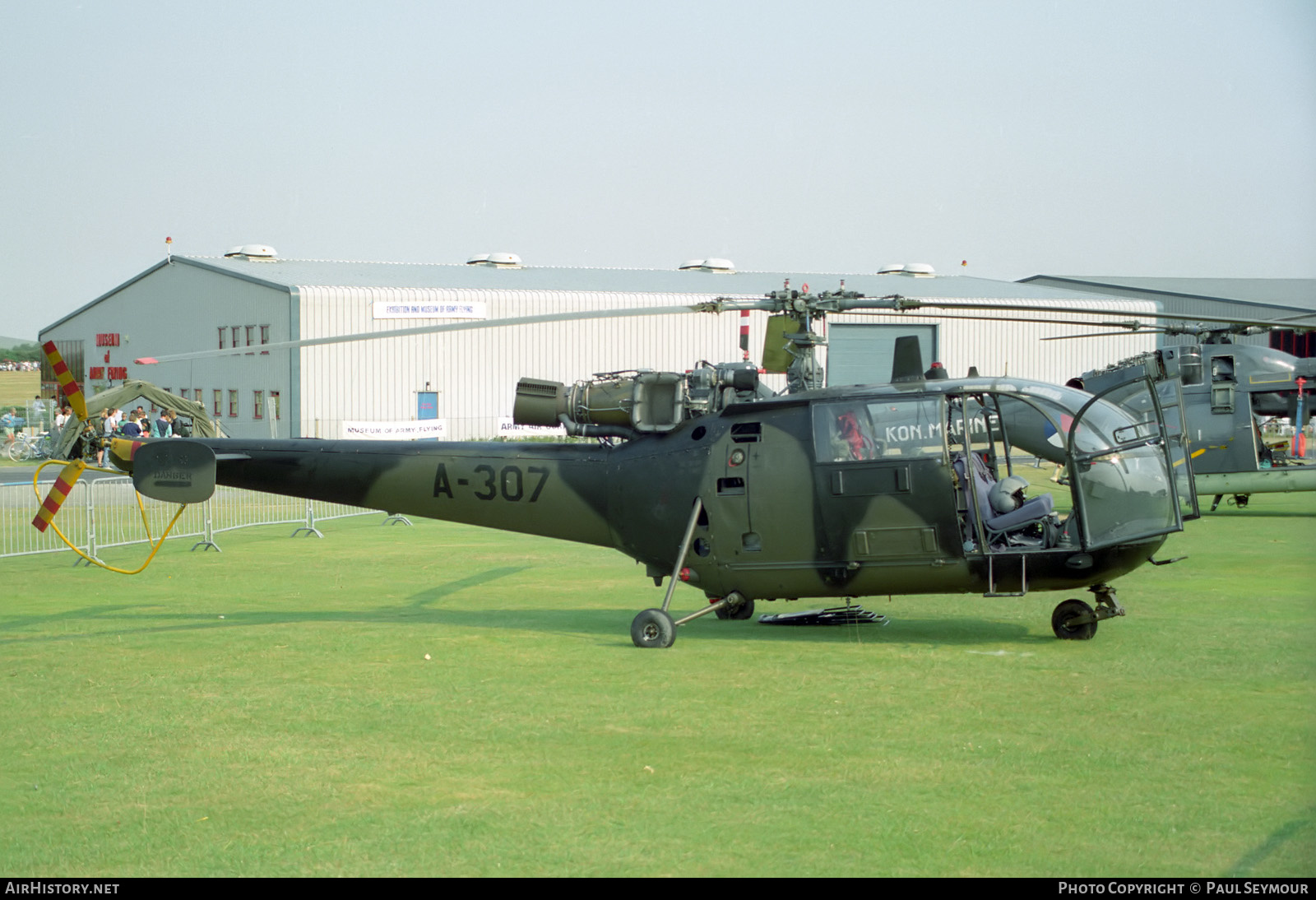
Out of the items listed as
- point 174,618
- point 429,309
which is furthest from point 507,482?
point 429,309

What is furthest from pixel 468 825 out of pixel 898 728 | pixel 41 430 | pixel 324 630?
pixel 41 430

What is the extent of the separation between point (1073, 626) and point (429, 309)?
34967 mm

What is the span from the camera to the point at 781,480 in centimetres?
1105

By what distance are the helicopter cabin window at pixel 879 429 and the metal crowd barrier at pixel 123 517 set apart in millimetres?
10597

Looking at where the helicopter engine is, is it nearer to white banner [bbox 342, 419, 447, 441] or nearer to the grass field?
the grass field

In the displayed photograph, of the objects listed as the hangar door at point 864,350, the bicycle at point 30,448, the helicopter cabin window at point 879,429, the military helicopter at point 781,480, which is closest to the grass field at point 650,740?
the military helicopter at point 781,480

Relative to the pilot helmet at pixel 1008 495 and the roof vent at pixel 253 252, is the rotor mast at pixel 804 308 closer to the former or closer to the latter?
the pilot helmet at pixel 1008 495

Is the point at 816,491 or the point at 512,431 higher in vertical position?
the point at 512,431

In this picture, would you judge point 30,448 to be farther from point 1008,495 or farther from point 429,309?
point 1008,495

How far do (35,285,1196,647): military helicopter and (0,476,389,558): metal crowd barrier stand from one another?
265 inches

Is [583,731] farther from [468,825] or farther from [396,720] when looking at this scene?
[468,825]

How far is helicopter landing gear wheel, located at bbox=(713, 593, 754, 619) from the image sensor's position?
456 inches

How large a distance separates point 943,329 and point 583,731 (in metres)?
45.7

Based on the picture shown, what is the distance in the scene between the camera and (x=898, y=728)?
313 inches
